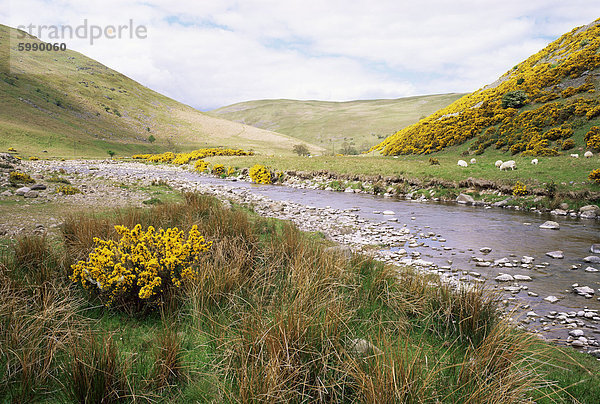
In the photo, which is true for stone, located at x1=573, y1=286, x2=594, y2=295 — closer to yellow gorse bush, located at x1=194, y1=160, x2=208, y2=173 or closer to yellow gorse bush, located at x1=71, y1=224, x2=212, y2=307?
yellow gorse bush, located at x1=71, y1=224, x2=212, y2=307

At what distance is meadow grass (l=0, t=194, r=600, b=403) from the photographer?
2.68m

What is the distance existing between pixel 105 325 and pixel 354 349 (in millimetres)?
3067

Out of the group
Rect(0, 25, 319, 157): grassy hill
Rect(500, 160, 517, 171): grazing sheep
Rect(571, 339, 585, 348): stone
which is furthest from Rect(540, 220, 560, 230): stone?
Rect(0, 25, 319, 157): grassy hill

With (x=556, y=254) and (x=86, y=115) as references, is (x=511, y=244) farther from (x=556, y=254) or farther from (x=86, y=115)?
(x=86, y=115)

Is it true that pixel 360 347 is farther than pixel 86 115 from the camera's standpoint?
No

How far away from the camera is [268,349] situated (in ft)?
9.75

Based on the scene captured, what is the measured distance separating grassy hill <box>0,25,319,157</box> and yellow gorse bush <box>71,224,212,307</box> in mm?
58404

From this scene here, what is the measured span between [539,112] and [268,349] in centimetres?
3449

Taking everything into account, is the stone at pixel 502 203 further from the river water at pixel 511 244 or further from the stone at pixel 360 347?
the stone at pixel 360 347

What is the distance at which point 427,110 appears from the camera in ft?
636

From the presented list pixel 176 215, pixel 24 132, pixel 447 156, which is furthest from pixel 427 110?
pixel 176 215

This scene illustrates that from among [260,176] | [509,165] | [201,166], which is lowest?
[260,176]

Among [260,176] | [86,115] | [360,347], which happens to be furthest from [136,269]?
[86,115]

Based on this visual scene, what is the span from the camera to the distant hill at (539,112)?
23688 mm
